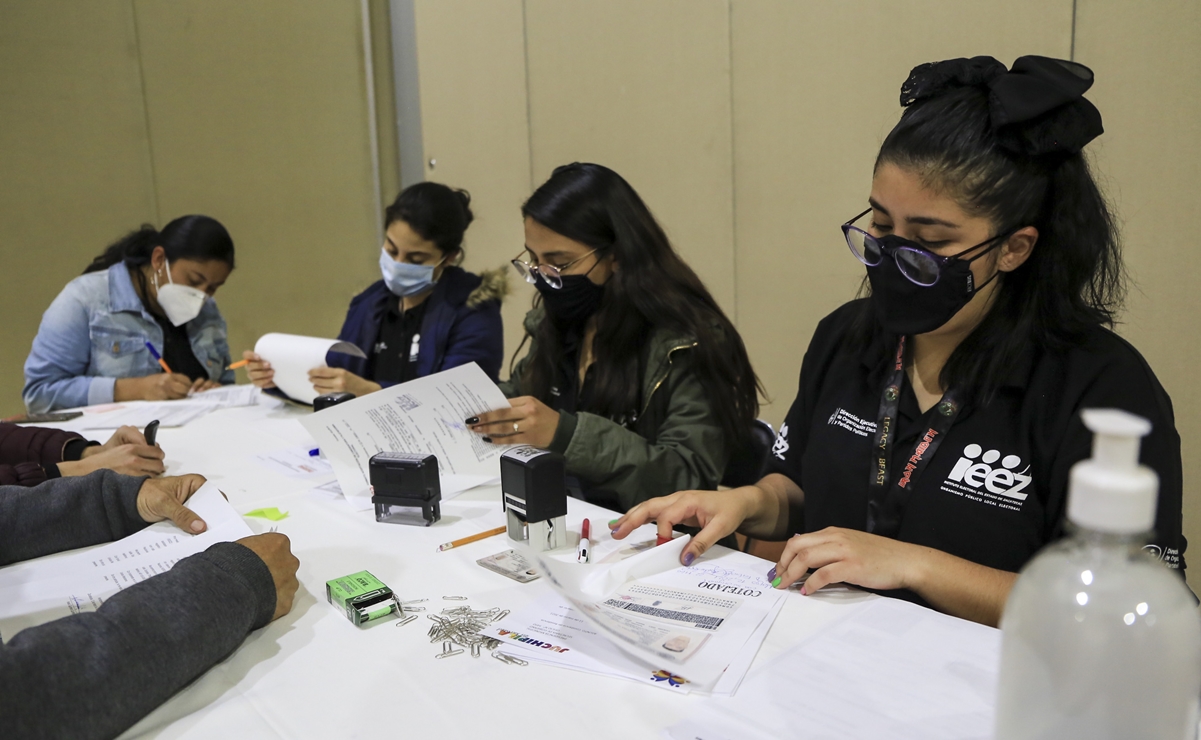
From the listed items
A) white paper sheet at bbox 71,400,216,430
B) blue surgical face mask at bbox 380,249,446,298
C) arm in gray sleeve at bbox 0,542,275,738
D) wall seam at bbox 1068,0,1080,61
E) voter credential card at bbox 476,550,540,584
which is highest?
wall seam at bbox 1068,0,1080,61

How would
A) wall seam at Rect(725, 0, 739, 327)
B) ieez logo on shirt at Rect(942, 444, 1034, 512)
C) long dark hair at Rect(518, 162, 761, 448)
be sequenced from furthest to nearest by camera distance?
1. wall seam at Rect(725, 0, 739, 327)
2. long dark hair at Rect(518, 162, 761, 448)
3. ieez logo on shirt at Rect(942, 444, 1034, 512)

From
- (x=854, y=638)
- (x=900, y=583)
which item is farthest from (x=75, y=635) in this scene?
(x=900, y=583)

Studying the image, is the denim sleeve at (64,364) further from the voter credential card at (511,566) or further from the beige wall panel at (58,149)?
the voter credential card at (511,566)

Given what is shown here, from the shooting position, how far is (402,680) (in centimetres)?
85

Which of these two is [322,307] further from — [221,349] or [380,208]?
[221,349]

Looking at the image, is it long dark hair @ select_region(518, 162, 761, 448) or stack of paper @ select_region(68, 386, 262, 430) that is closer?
long dark hair @ select_region(518, 162, 761, 448)

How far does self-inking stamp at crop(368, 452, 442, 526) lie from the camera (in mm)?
1325

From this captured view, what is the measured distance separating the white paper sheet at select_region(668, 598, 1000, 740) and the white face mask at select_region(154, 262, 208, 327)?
2547 mm

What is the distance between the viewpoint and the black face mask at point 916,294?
3.78 ft

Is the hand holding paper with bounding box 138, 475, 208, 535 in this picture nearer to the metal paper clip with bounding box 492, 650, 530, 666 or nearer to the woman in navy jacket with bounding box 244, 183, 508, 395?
the metal paper clip with bounding box 492, 650, 530, 666

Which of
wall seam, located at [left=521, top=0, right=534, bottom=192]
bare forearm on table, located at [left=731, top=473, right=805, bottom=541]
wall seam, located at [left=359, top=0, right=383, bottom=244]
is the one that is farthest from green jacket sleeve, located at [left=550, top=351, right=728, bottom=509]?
wall seam, located at [left=359, top=0, right=383, bottom=244]

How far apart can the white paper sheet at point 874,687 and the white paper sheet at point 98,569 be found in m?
0.80

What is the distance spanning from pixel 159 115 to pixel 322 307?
4.28 ft

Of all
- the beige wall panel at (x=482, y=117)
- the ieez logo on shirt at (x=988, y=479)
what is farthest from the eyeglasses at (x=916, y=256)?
the beige wall panel at (x=482, y=117)
